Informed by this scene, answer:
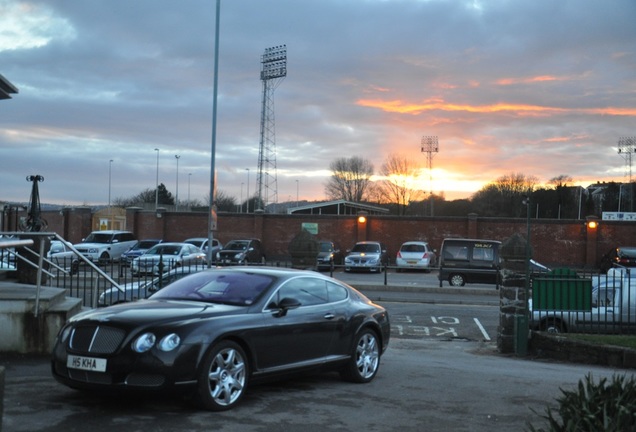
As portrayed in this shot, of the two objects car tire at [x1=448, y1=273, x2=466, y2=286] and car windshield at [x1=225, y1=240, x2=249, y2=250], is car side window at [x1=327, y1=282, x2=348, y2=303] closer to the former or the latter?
car tire at [x1=448, y1=273, x2=466, y2=286]

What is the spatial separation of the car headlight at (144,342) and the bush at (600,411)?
3.46 m

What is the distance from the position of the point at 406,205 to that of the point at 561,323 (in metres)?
75.5

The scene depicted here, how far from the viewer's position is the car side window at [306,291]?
317 inches

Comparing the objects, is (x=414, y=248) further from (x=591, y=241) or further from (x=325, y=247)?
(x=591, y=241)

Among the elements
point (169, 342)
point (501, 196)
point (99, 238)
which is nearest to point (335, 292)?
point (169, 342)

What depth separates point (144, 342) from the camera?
21.1ft

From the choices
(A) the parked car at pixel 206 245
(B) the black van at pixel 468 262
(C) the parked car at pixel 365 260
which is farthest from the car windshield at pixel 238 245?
(B) the black van at pixel 468 262

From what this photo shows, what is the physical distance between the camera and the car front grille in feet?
21.3

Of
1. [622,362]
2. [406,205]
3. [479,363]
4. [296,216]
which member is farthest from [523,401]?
[406,205]

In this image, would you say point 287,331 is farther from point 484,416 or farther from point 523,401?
point 523,401

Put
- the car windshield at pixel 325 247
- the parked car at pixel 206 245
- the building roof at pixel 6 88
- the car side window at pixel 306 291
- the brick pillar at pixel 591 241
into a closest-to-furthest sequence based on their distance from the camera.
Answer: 1. the building roof at pixel 6 88
2. the car side window at pixel 306 291
3. the parked car at pixel 206 245
4. the car windshield at pixel 325 247
5. the brick pillar at pixel 591 241

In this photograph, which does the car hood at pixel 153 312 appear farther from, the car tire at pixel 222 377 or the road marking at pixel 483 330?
the road marking at pixel 483 330

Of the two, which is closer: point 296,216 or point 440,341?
point 440,341

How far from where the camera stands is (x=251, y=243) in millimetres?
39594
